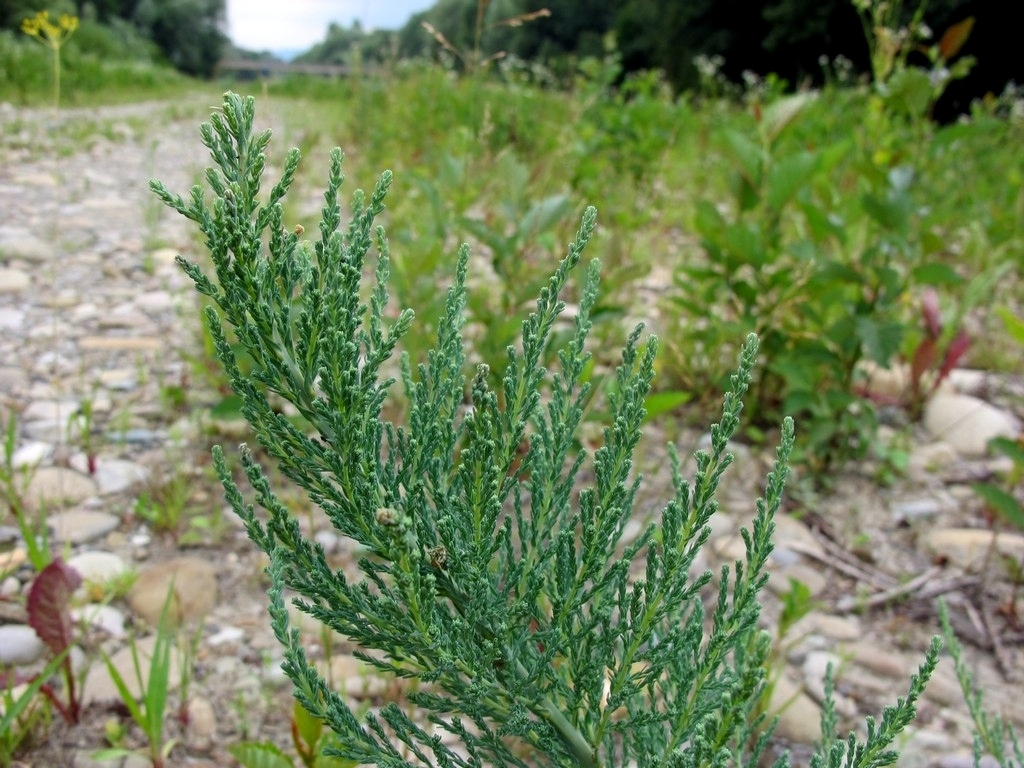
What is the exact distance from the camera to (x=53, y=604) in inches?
63.9

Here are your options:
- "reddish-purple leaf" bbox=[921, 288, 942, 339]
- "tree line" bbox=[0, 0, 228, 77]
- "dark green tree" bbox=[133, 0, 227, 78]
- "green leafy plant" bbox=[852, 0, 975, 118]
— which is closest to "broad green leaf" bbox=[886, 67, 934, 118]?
"green leafy plant" bbox=[852, 0, 975, 118]

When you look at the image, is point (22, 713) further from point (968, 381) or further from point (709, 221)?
point (968, 381)

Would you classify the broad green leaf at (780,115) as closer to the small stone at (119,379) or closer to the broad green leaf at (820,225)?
the broad green leaf at (820,225)

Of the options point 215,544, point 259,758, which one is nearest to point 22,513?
point 215,544

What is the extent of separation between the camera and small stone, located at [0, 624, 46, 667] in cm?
178

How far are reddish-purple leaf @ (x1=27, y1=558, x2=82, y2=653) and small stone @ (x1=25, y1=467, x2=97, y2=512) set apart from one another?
30.4 inches

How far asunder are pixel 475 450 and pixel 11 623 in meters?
1.65

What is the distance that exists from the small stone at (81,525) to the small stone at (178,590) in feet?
0.80

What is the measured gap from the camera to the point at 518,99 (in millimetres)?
7672

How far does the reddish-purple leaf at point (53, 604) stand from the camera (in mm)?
1610

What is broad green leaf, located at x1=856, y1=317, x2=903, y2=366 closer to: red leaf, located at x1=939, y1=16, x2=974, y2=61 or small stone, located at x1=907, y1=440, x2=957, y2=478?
small stone, located at x1=907, y1=440, x2=957, y2=478

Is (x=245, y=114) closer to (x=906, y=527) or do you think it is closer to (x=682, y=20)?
(x=906, y=527)

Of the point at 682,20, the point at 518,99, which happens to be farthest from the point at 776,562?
the point at 682,20

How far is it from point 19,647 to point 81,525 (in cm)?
54
